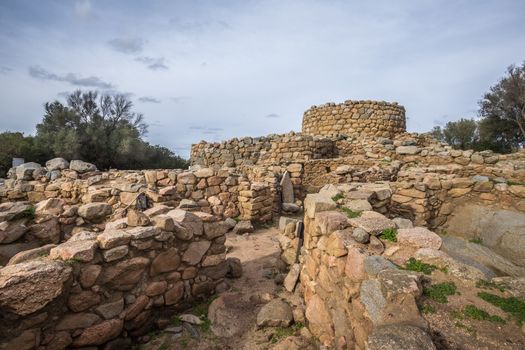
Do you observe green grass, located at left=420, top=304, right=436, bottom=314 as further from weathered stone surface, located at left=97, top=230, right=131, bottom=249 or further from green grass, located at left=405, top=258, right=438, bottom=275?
weathered stone surface, located at left=97, top=230, right=131, bottom=249

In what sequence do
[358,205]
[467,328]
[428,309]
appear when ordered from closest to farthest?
[467,328] → [428,309] → [358,205]

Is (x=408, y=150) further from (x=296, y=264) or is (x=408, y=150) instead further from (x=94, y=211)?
(x=94, y=211)

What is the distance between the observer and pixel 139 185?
256 inches

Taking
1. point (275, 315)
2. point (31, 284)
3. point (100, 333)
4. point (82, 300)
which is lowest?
point (275, 315)

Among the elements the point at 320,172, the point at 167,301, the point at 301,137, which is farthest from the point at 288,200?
the point at 167,301

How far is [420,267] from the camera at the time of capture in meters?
2.42

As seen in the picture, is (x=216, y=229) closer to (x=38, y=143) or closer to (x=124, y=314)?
(x=124, y=314)

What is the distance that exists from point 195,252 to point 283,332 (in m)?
1.49

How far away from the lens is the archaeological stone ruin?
6.77 feet

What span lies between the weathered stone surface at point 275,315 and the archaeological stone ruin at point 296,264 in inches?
0.5

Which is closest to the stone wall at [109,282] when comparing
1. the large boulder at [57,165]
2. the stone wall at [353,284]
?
the stone wall at [353,284]

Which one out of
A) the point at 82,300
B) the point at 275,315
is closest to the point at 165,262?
the point at 82,300

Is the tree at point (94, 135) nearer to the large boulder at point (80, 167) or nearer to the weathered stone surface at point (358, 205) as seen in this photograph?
the large boulder at point (80, 167)

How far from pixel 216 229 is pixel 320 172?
23.3 ft
